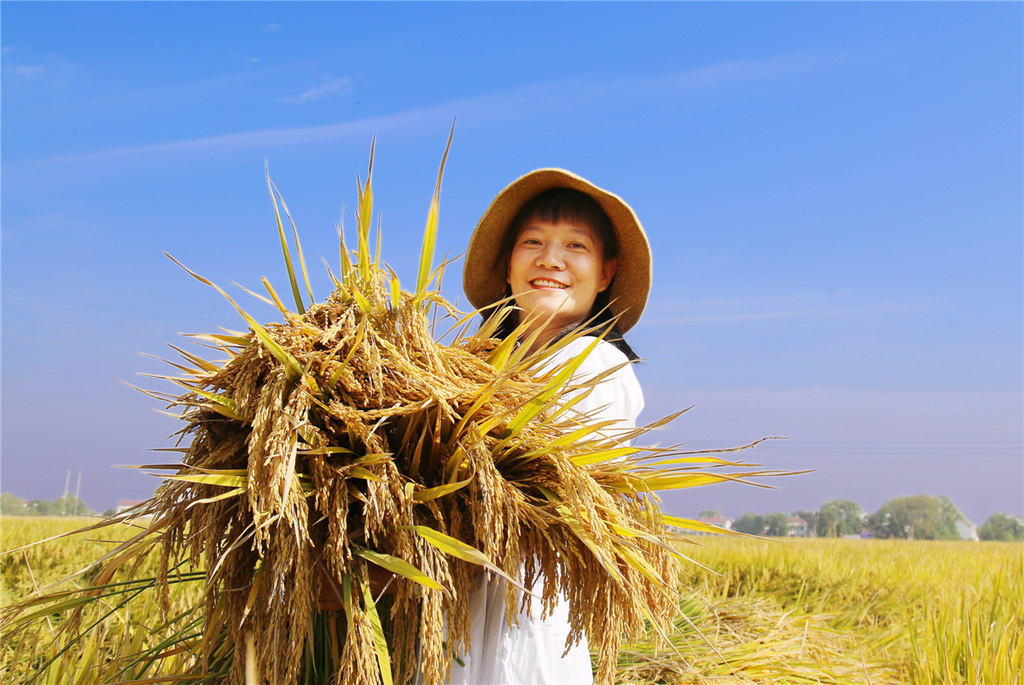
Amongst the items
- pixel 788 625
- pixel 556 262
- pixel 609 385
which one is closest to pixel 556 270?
pixel 556 262

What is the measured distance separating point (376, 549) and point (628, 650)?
2300 mm

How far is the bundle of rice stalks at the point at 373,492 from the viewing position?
1.35 metres

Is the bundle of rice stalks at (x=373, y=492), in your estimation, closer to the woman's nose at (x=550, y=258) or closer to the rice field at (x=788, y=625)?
the rice field at (x=788, y=625)

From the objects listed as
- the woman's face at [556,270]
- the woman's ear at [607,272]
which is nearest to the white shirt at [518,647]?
the woman's face at [556,270]

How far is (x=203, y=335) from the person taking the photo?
1.53m

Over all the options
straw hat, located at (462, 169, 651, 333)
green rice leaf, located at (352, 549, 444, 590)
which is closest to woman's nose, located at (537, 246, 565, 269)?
straw hat, located at (462, 169, 651, 333)

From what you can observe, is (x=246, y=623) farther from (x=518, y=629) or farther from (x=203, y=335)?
(x=518, y=629)

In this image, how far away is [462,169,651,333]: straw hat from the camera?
9.21ft

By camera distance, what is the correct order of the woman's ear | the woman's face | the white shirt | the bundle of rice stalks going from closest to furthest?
the bundle of rice stalks, the white shirt, the woman's face, the woman's ear

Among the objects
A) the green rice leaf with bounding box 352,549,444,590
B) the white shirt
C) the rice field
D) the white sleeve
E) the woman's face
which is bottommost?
the rice field

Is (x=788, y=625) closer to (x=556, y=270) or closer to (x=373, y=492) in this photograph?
→ (x=556, y=270)

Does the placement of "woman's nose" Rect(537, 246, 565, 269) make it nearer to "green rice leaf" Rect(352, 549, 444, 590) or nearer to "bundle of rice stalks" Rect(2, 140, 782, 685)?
"bundle of rice stalks" Rect(2, 140, 782, 685)

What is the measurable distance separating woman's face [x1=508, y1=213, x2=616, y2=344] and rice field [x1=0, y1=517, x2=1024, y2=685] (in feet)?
2.81

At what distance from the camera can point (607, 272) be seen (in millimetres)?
3002
